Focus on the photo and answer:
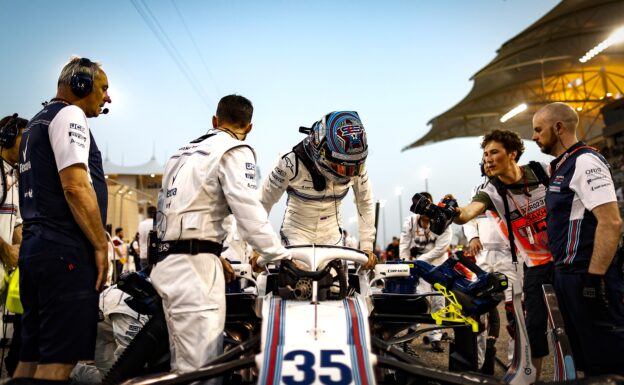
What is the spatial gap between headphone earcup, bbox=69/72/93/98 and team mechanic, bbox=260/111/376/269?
72.1 inches

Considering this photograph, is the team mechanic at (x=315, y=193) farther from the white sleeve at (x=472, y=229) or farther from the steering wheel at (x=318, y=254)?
the white sleeve at (x=472, y=229)

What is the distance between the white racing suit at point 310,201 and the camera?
445 cm

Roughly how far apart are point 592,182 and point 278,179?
262 centimetres

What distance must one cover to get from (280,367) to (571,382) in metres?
1.27

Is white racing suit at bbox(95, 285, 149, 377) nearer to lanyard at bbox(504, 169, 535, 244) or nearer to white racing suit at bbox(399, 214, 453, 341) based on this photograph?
lanyard at bbox(504, 169, 535, 244)

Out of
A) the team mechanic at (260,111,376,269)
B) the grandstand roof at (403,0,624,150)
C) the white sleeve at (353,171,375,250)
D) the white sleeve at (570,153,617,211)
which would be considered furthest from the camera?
the grandstand roof at (403,0,624,150)

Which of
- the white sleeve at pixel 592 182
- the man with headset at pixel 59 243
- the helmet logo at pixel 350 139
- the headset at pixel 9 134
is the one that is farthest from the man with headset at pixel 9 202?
Answer: the white sleeve at pixel 592 182

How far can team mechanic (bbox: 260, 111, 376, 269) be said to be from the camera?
Answer: 4086 millimetres

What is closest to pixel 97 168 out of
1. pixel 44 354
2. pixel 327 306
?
pixel 44 354

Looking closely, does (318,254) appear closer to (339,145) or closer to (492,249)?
(339,145)

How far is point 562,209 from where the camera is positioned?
3084 millimetres

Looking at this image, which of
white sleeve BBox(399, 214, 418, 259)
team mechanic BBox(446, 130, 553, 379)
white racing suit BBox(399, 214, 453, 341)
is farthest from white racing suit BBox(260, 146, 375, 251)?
white sleeve BBox(399, 214, 418, 259)

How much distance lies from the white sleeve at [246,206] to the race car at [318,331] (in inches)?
5.5

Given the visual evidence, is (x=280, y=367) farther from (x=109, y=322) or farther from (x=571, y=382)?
(x=109, y=322)
